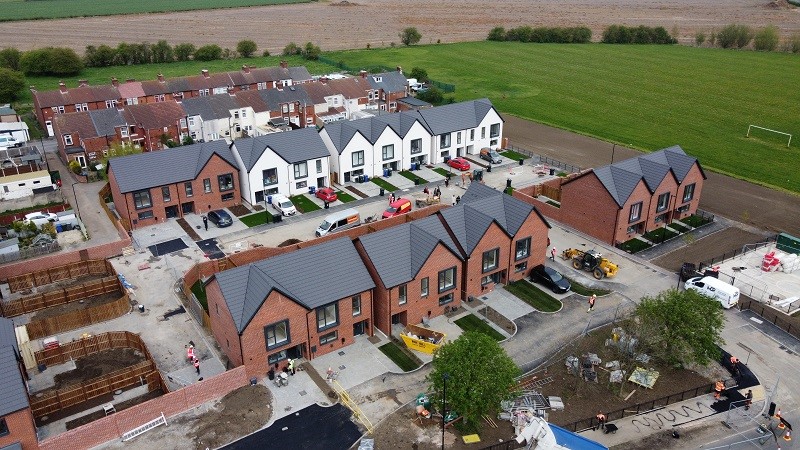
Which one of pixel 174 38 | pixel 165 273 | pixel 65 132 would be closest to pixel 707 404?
pixel 165 273

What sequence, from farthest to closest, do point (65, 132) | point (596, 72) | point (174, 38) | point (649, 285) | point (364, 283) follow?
point (174, 38) → point (596, 72) → point (65, 132) → point (649, 285) → point (364, 283)

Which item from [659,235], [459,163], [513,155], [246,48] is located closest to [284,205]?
[459,163]

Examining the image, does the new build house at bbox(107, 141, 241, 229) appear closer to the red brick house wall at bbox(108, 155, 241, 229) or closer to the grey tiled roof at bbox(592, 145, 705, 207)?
the red brick house wall at bbox(108, 155, 241, 229)

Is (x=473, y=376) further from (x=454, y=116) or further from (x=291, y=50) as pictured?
(x=291, y=50)

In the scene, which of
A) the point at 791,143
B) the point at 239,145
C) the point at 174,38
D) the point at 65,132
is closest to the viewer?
the point at 239,145

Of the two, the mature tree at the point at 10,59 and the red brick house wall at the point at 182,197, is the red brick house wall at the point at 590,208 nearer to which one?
the red brick house wall at the point at 182,197

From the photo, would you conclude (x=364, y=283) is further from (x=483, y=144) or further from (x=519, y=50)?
(x=519, y=50)

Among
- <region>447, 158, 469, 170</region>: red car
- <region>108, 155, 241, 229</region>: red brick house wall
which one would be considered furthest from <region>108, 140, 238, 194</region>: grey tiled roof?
<region>447, 158, 469, 170</region>: red car
